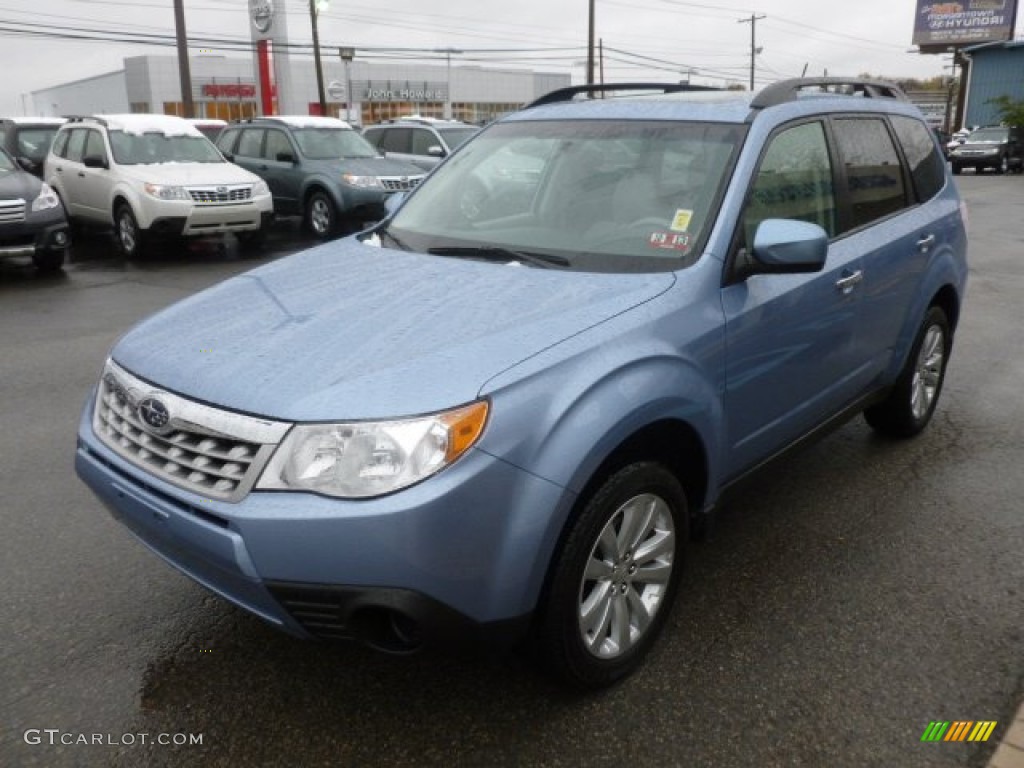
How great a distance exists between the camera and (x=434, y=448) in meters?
2.13

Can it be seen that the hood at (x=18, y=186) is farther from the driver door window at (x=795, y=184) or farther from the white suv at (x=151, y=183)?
the driver door window at (x=795, y=184)

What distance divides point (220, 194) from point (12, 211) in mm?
2545

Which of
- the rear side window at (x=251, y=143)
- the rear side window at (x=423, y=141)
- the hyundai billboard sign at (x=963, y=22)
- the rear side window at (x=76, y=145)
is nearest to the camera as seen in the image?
the rear side window at (x=76, y=145)

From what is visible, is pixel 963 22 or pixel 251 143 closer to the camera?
pixel 251 143

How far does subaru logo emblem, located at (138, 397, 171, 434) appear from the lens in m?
2.42

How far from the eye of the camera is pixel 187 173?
11.6 meters

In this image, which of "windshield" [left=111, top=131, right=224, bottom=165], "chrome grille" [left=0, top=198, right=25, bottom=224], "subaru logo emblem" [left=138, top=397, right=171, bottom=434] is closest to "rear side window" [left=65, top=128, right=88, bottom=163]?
"windshield" [left=111, top=131, right=224, bottom=165]

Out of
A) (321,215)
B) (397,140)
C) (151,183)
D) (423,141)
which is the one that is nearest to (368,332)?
(151,183)

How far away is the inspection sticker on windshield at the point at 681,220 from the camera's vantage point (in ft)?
9.95

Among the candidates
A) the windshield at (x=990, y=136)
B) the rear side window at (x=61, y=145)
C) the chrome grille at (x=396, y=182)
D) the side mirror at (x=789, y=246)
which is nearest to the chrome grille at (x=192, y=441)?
the side mirror at (x=789, y=246)

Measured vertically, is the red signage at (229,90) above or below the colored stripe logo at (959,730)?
above

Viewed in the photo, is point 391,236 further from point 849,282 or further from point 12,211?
point 12,211

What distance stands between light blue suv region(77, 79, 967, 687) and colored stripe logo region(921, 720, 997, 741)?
0.82 m

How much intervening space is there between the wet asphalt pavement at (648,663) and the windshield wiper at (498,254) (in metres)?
1.30
